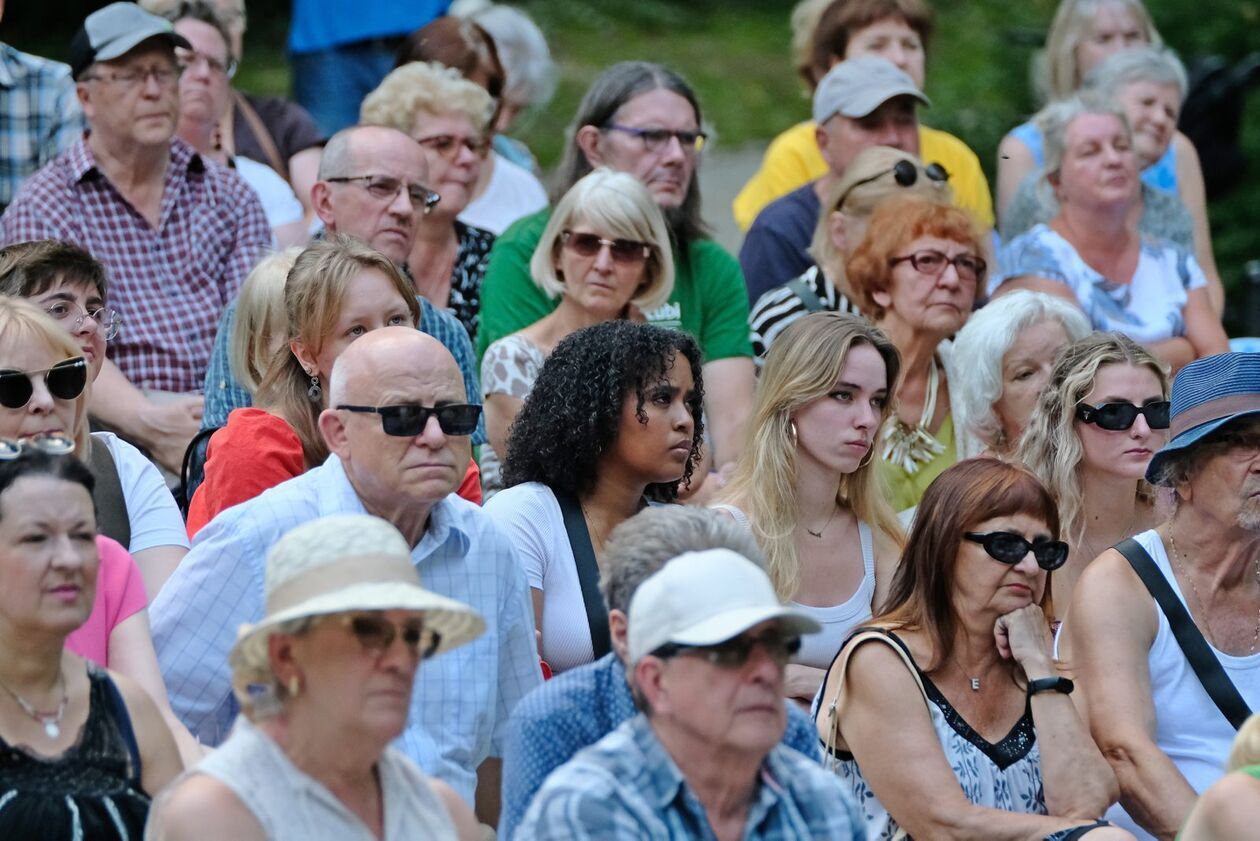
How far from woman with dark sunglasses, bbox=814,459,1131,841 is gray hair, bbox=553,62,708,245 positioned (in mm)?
2547

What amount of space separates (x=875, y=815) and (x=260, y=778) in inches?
69.9

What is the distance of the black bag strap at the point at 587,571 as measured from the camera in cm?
489

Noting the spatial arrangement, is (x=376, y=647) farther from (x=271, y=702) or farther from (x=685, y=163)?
(x=685, y=163)

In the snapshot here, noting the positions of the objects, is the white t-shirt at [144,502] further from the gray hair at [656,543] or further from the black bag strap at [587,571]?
the gray hair at [656,543]

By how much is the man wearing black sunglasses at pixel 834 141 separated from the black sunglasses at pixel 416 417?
3.18m

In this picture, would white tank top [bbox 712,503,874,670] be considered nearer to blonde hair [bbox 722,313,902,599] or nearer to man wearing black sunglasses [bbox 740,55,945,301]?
blonde hair [bbox 722,313,902,599]

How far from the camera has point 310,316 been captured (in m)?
5.10

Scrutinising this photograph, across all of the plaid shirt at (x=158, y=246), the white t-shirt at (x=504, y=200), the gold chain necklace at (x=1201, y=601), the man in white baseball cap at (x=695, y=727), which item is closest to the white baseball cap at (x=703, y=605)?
the man in white baseball cap at (x=695, y=727)

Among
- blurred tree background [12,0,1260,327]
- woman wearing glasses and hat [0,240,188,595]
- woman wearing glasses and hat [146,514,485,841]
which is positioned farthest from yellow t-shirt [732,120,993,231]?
woman wearing glasses and hat [146,514,485,841]

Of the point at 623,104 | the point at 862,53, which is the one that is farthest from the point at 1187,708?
the point at 862,53

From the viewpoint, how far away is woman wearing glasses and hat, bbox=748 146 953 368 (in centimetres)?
685

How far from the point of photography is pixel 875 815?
455cm

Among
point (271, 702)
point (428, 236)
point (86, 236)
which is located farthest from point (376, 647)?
point (428, 236)

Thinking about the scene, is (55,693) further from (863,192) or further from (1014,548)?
(863,192)
